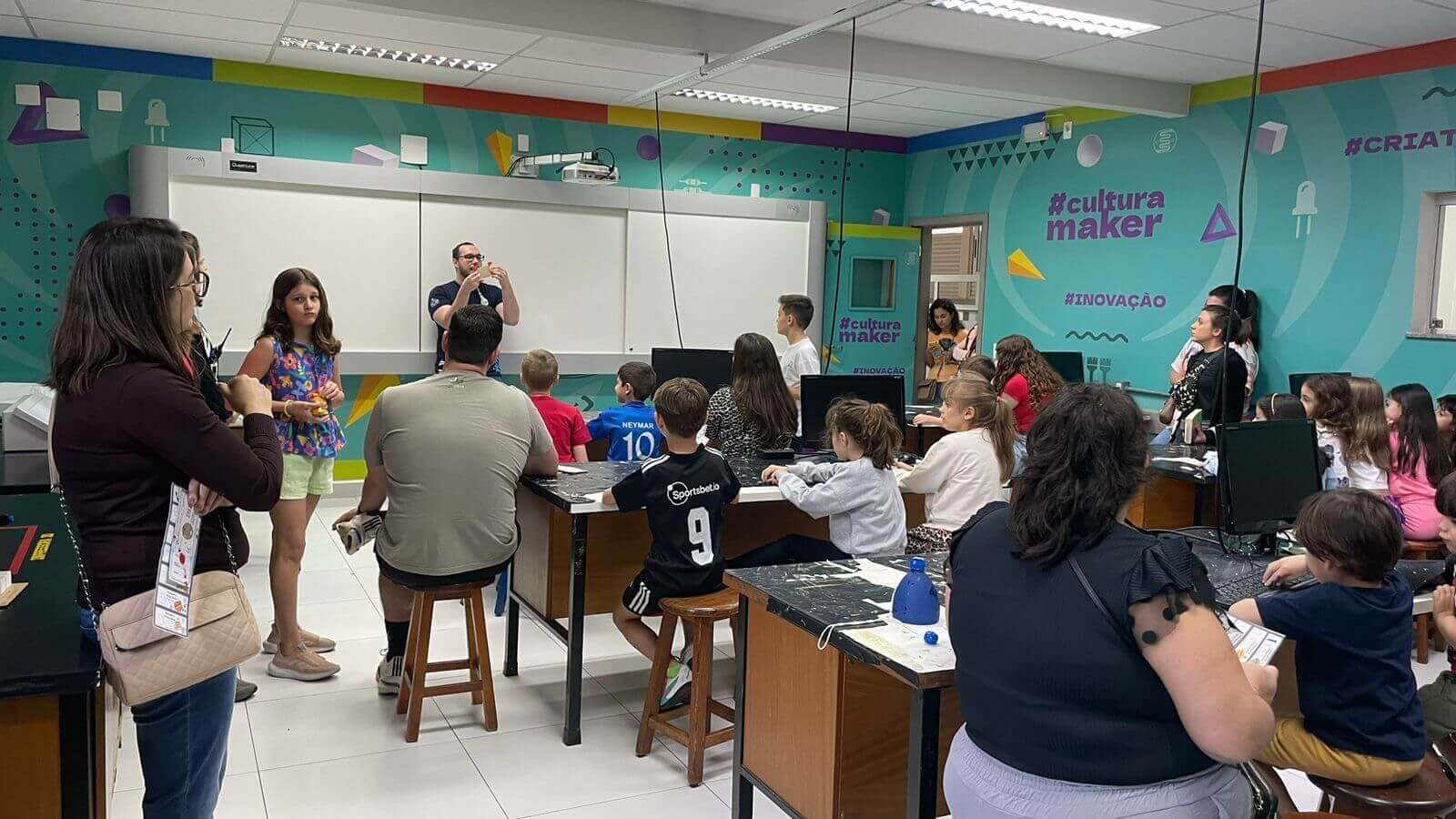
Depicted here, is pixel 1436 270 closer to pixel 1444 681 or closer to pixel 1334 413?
pixel 1334 413

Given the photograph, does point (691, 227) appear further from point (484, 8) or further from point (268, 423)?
point (268, 423)

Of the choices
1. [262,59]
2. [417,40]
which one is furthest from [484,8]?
[262,59]

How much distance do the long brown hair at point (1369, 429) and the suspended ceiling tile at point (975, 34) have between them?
2.37 metres

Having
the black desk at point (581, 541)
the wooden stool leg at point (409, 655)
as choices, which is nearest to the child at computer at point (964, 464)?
the black desk at point (581, 541)

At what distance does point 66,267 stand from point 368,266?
177cm

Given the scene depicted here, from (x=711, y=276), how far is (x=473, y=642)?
200 inches

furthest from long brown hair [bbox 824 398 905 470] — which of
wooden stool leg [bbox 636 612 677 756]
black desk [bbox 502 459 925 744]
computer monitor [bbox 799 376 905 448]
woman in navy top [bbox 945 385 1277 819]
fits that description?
woman in navy top [bbox 945 385 1277 819]

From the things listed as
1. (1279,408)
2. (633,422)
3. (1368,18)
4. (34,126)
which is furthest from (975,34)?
(34,126)

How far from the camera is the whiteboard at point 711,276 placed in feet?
26.3

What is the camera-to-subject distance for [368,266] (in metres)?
7.13

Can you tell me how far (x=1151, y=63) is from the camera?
615cm

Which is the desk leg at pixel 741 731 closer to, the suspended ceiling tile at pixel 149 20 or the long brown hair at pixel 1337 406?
the long brown hair at pixel 1337 406

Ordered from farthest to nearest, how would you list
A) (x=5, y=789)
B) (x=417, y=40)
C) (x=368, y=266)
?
1. (x=368, y=266)
2. (x=417, y=40)
3. (x=5, y=789)

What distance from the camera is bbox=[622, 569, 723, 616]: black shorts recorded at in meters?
3.35
